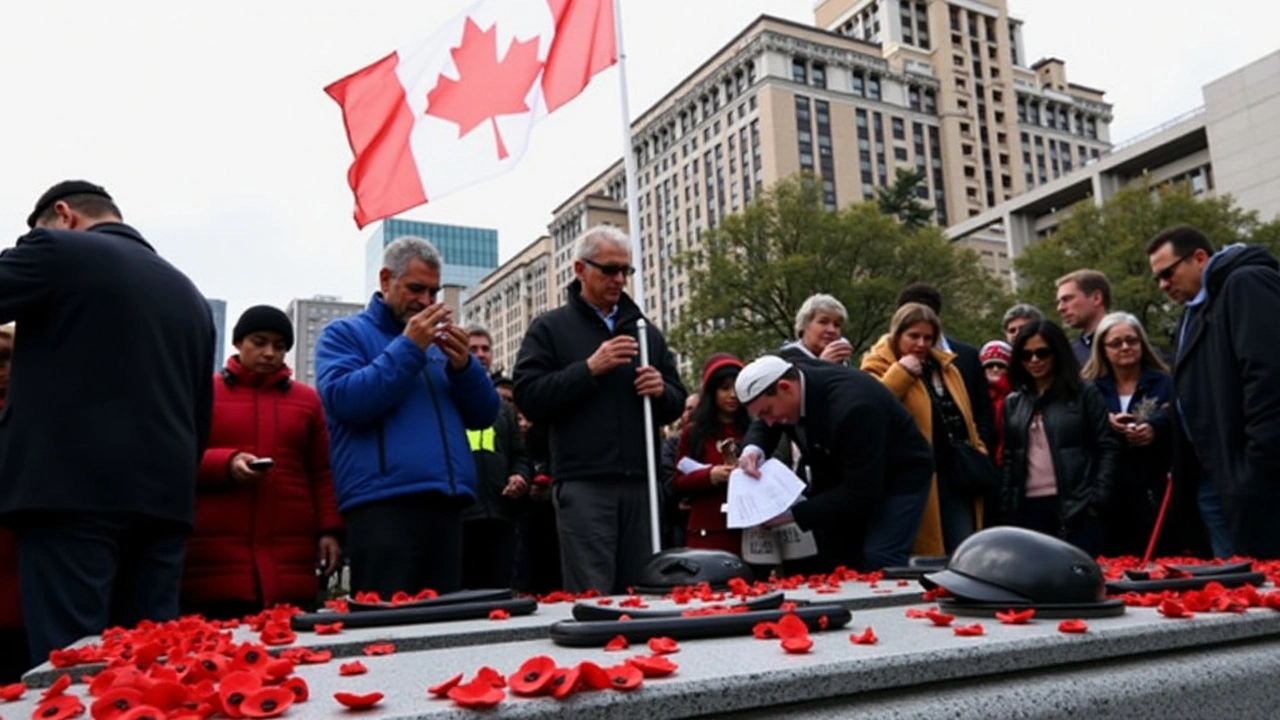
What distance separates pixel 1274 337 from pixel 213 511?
392cm

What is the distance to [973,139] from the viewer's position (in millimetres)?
75125

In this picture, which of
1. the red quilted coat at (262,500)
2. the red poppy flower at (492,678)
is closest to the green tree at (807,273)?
the red quilted coat at (262,500)

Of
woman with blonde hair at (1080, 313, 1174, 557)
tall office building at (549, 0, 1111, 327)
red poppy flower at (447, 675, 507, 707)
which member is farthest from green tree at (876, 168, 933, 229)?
red poppy flower at (447, 675, 507, 707)

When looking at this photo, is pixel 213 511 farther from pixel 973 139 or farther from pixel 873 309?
pixel 973 139

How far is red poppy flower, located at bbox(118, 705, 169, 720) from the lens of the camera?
1.11 m

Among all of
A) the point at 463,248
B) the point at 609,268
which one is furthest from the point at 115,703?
the point at 463,248

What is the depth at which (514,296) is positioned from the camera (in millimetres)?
99125

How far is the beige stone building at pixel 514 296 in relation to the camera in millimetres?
91688

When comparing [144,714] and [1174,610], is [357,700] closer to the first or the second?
[144,714]

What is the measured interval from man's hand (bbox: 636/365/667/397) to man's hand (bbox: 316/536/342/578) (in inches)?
54.4

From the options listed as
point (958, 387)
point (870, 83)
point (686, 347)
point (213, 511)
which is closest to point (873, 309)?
point (686, 347)

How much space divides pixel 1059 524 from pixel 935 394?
34.3 inches

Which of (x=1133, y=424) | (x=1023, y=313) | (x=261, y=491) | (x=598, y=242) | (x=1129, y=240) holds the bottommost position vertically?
(x=261, y=491)

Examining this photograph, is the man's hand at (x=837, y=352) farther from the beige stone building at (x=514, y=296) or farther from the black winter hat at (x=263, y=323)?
the beige stone building at (x=514, y=296)
